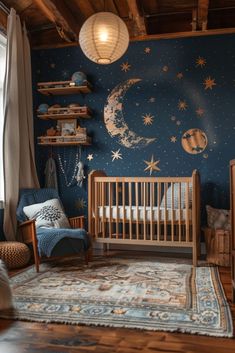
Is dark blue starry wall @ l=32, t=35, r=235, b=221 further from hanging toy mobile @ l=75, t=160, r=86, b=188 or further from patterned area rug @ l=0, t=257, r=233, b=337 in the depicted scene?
patterned area rug @ l=0, t=257, r=233, b=337

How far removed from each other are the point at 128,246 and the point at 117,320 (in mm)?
2186

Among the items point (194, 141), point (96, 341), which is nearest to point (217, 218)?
point (194, 141)

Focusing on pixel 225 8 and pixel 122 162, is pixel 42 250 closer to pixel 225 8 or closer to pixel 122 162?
pixel 122 162

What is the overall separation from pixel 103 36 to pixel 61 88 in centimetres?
140

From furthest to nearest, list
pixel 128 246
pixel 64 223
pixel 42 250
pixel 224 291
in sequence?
pixel 128 246
pixel 64 223
pixel 42 250
pixel 224 291

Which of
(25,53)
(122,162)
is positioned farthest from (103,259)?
(25,53)

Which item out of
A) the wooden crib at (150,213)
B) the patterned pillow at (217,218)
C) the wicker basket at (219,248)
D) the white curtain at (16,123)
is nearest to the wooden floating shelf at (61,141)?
the white curtain at (16,123)

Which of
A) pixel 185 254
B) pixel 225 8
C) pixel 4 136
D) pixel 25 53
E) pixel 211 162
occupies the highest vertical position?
pixel 225 8

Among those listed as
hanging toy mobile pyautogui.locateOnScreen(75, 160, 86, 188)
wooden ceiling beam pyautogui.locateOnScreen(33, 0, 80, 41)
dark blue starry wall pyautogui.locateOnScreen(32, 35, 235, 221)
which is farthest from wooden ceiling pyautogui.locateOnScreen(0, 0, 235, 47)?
hanging toy mobile pyautogui.locateOnScreen(75, 160, 86, 188)

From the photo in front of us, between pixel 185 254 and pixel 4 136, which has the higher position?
pixel 4 136

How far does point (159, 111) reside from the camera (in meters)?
3.99

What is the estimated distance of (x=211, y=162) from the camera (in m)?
3.86

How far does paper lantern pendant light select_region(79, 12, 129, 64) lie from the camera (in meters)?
2.71

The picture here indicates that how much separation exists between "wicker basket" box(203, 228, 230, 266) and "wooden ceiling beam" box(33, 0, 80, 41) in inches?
→ 108
